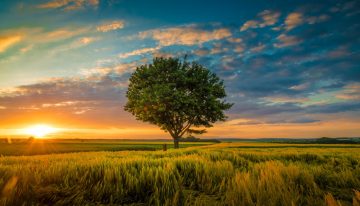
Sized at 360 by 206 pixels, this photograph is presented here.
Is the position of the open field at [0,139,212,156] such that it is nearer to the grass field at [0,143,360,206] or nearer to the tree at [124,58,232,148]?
the tree at [124,58,232,148]

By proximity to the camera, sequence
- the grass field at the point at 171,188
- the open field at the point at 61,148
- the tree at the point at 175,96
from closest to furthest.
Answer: the grass field at the point at 171,188 < the tree at the point at 175,96 < the open field at the point at 61,148

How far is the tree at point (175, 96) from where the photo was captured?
109 feet

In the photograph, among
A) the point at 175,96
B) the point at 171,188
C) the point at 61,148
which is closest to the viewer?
the point at 171,188

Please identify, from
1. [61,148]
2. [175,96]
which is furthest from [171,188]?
[61,148]

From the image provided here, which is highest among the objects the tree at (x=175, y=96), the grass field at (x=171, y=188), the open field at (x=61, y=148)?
the tree at (x=175, y=96)

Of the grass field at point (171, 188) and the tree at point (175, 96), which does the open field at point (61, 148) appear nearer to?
the tree at point (175, 96)

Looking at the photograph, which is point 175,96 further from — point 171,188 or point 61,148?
point 61,148

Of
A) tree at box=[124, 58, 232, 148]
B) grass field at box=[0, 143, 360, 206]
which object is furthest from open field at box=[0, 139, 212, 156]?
grass field at box=[0, 143, 360, 206]

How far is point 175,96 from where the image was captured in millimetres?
32938

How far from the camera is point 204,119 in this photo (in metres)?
36.7

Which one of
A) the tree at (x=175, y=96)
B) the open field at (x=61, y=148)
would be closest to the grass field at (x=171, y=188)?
the tree at (x=175, y=96)

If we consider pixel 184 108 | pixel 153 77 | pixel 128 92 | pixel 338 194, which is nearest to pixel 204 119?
pixel 184 108

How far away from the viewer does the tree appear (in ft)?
109

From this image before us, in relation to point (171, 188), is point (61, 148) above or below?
below
